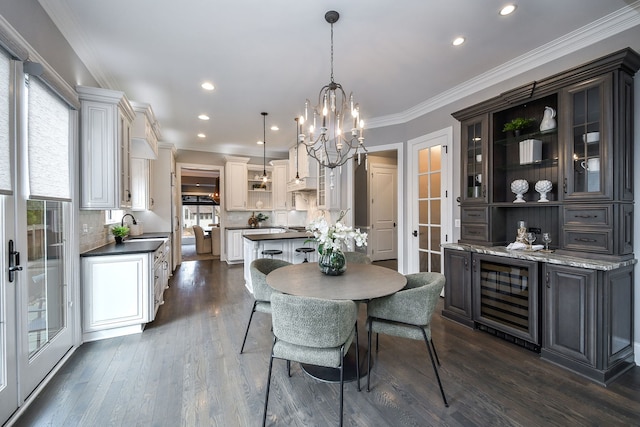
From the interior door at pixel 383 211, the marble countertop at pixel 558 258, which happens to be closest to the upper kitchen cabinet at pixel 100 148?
the marble countertop at pixel 558 258

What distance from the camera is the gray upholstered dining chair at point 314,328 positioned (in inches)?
62.4

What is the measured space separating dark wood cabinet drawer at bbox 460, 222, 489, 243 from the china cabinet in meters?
0.02

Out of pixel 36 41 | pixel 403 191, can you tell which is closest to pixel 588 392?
pixel 403 191

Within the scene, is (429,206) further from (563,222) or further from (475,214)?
(563,222)

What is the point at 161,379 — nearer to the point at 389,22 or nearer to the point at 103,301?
the point at 103,301

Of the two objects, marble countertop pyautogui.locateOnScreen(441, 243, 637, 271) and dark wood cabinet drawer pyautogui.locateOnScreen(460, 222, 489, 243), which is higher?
dark wood cabinet drawer pyautogui.locateOnScreen(460, 222, 489, 243)

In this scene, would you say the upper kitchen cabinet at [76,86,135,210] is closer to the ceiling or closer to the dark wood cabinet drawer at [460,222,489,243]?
the ceiling

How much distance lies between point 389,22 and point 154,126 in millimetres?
3811

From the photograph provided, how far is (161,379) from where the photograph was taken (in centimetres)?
217

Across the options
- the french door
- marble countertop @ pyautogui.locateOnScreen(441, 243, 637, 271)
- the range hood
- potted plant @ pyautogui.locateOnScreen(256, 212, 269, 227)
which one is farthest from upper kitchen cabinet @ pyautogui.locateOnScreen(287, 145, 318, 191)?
the french door

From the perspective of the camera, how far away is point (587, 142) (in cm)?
235

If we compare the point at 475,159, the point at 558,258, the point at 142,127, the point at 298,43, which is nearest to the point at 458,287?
the point at 558,258

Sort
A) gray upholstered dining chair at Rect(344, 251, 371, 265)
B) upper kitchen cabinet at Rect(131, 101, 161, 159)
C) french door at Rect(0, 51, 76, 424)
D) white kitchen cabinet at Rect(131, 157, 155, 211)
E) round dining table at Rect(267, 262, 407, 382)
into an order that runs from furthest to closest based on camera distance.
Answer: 1. white kitchen cabinet at Rect(131, 157, 155, 211)
2. upper kitchen cabinet at Rect(131, 101, 161, 159)
3. gray upholstered dining chair at Rect(344, 251, 371, 265)
4. round dining table at Rect(267, 262, 407, 382)
5. french door at Rect(0, 51, 76, 424)

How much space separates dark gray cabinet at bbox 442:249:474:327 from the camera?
10.1 feet
